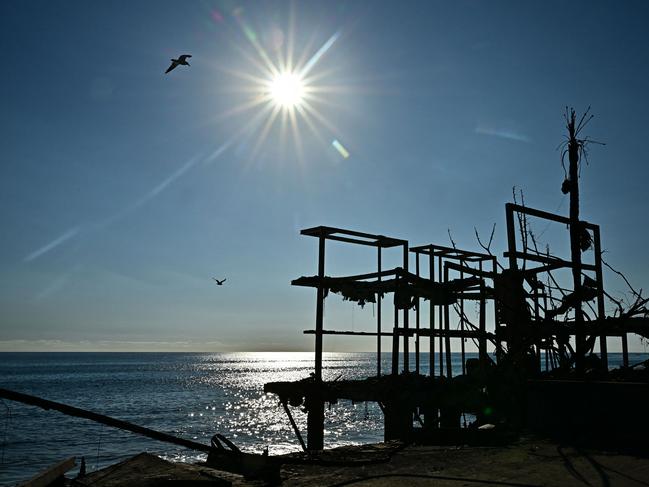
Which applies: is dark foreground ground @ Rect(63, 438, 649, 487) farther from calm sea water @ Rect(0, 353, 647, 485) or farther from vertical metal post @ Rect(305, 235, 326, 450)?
calm sea water @ Rect(0, 353, 647, 485)

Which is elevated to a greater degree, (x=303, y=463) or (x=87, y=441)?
(x=303, y=463)

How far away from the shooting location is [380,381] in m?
17.3

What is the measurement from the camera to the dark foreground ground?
7445 mm

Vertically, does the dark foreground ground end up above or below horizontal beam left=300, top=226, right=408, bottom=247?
below

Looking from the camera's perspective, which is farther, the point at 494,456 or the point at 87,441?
the point at 87,441

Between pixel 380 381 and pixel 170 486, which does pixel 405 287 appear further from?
pixel 170 486

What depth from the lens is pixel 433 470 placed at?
853 centimetres

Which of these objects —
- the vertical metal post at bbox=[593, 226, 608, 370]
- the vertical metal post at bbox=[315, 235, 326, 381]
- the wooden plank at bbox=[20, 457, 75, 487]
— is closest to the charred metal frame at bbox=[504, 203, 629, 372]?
the vertical metal post at bbox=[593, 226, 608, 370]

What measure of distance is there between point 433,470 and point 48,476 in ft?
18.0

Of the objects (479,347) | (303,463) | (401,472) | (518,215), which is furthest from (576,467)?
(518,215)

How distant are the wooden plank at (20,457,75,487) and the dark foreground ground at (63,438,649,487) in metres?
0.37

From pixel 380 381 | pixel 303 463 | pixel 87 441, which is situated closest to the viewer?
pixel 303 463

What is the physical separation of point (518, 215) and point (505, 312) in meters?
2.85

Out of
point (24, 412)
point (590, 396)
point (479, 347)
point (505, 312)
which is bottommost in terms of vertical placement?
point (24, 412)
